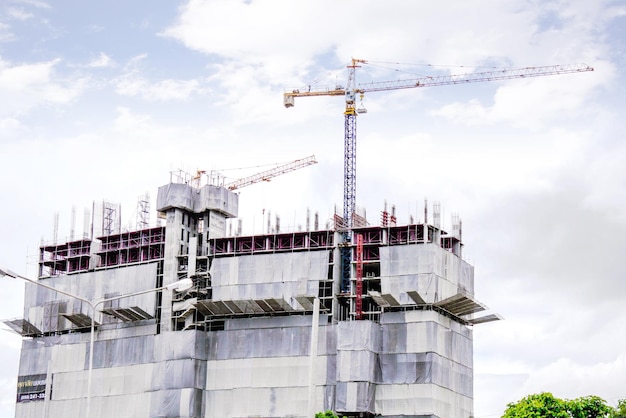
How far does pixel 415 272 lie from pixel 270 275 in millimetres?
20811

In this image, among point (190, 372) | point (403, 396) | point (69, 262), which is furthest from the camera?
point (69, 262)

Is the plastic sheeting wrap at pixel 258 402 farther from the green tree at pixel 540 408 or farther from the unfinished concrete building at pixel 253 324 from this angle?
the green tree at pixel 540 408

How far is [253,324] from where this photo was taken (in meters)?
157

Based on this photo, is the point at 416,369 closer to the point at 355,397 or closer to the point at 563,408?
the point at 355,397

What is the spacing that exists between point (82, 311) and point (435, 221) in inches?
2218

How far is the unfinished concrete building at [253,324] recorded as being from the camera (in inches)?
5778

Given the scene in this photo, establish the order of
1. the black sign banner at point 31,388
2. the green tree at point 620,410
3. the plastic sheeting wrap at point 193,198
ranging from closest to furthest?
the green tree at point 620,410, the plastic sheeting wrap at point 193,198, the black sign banner at point 31,388

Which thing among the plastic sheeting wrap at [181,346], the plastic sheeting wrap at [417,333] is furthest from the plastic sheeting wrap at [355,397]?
the plastic sheeting wrap at [181,346]

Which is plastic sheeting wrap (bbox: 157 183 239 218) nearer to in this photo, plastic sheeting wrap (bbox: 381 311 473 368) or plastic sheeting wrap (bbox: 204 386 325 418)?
plastic sheeting wrap (bbox: 204 386 325 418)

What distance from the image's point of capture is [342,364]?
14588 centimetres

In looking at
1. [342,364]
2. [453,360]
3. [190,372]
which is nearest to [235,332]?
[190,372]

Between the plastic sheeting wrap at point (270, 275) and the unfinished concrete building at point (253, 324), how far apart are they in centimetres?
18

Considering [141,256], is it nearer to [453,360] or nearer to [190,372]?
[190,372]

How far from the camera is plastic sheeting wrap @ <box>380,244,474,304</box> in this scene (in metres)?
147
